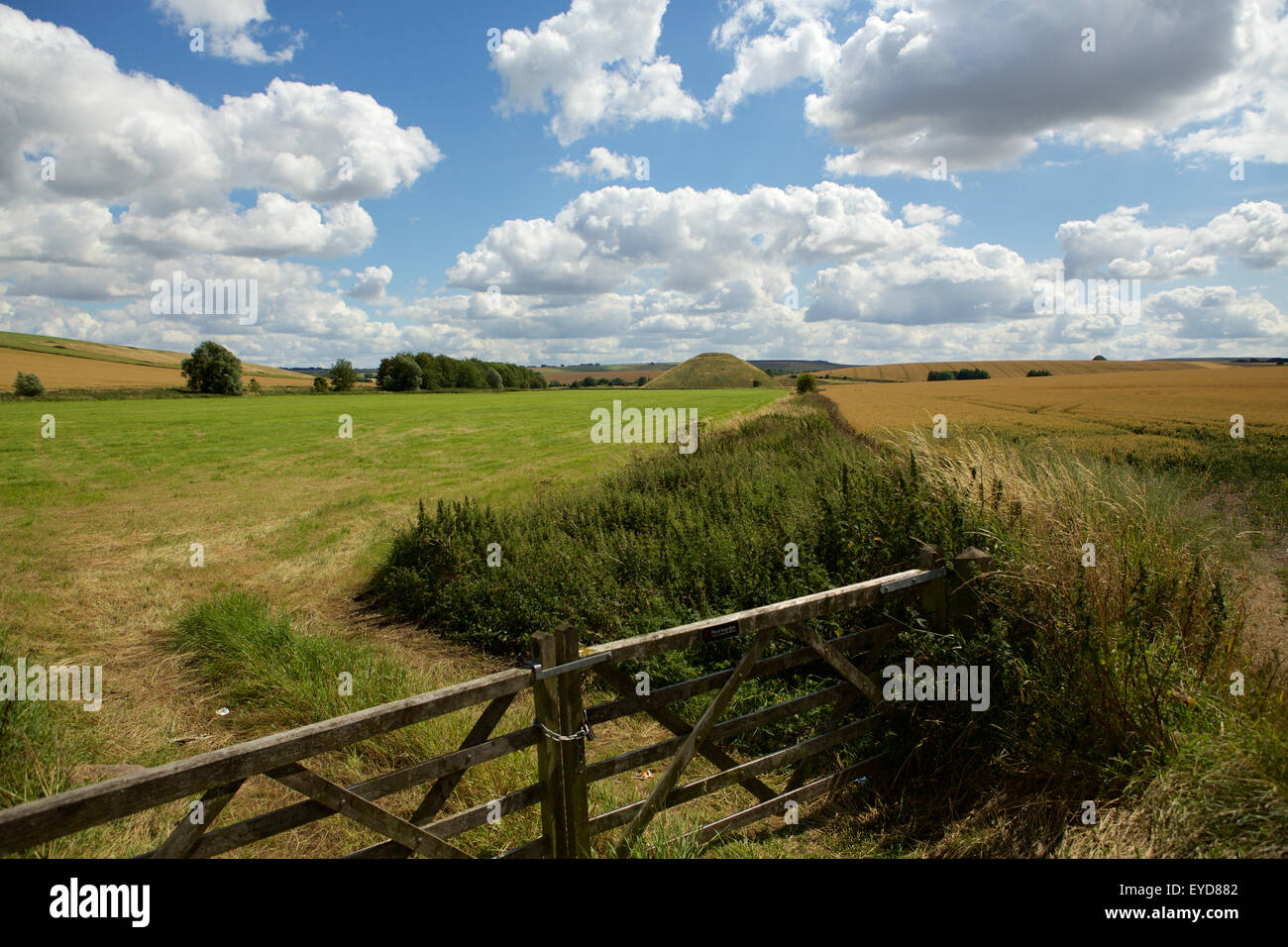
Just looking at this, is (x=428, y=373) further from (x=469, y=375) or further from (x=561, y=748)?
(x=561, y=748)

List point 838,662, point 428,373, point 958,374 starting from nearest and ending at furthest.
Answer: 1. point 838,662
2. point 428,373
3. point 958,374

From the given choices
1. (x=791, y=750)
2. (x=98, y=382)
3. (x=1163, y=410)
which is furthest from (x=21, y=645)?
(x=98, y=382)

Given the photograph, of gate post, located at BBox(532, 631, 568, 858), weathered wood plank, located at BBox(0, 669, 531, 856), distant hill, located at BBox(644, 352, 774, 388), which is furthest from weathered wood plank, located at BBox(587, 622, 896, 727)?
distant hill, located at BBox(644, 352, 774, 388)

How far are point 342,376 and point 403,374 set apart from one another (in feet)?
28.6

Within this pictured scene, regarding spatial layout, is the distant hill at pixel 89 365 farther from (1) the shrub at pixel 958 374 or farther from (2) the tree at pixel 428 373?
(1) the shrub at pixel 958 374

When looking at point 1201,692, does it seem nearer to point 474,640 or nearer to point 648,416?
point 474,640

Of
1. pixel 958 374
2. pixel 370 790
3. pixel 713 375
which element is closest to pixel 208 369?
pixel 370 790

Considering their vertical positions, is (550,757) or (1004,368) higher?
(1004,368)

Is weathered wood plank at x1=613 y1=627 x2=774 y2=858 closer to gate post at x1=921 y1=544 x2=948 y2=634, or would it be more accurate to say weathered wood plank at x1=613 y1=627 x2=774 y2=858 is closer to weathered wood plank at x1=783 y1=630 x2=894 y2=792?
weathered wood plank at x1=783 y1=630 x2=894 y2=792

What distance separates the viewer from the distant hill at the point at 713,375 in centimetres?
16162

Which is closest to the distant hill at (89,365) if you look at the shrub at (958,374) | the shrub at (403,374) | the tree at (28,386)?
the tree at (28,386)

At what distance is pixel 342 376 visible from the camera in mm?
90375

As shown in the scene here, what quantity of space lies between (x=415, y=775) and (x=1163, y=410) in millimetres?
29958

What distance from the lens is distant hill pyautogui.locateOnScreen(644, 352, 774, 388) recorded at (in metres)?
162
